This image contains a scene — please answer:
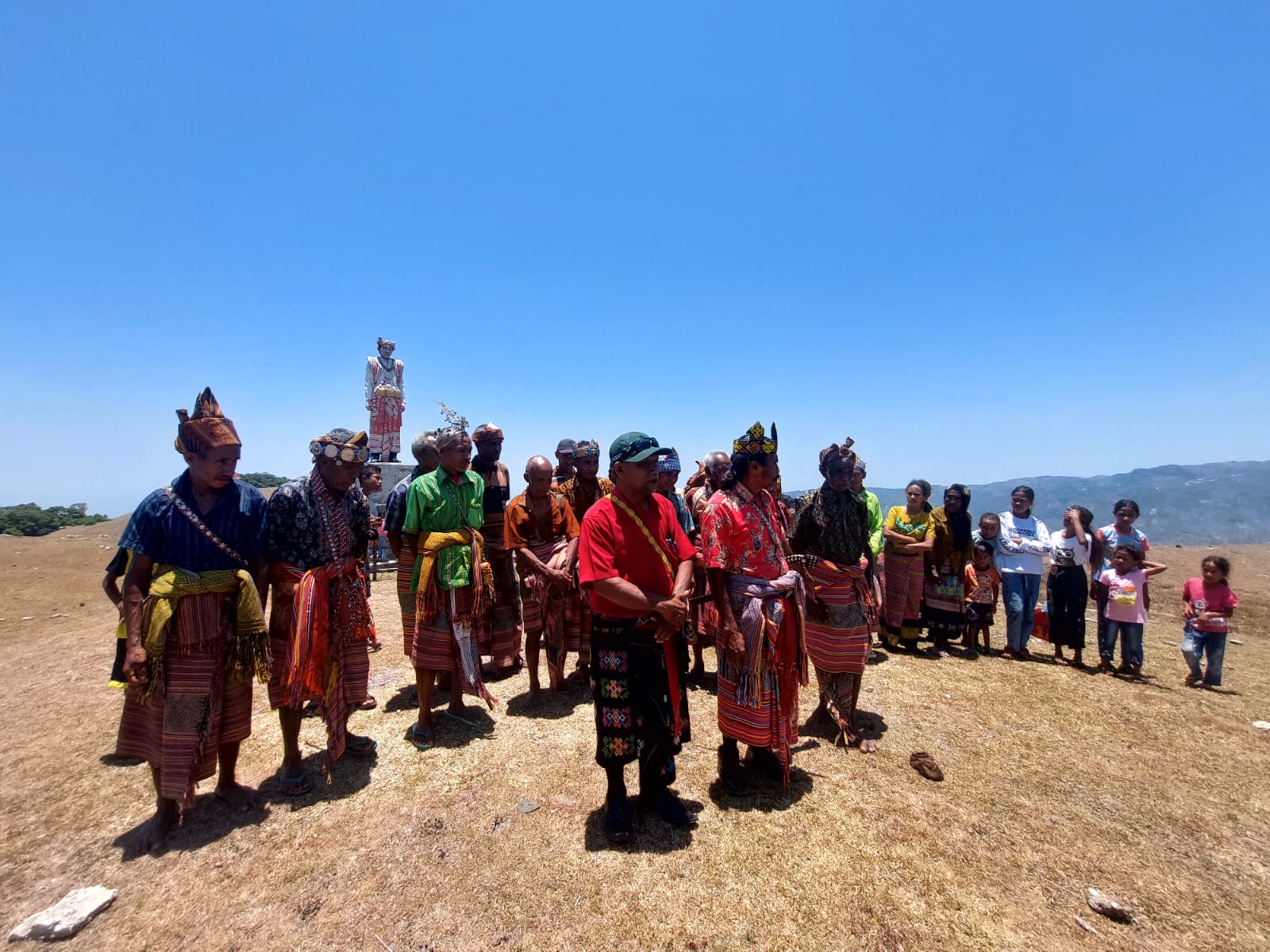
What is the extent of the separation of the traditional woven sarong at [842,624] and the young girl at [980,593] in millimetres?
3847

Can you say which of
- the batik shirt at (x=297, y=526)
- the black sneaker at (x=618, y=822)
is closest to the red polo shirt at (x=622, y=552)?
the black sneaker at (x=618, y=822)

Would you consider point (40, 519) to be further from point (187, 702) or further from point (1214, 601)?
point (1214, 601)

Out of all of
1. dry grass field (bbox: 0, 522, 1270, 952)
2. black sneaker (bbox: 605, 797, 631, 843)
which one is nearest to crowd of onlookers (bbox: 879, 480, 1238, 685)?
dry grass field (bbox: 0, 522, 1270, 952)

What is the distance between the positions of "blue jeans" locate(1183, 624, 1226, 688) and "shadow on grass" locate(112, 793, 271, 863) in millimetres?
8883

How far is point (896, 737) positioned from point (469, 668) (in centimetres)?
346

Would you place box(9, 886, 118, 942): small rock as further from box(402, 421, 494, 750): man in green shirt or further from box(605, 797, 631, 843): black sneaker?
box(605, 797, 631, 843): black sneaker

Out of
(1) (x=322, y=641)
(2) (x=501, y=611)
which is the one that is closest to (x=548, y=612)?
(2) (x=501, y=611)

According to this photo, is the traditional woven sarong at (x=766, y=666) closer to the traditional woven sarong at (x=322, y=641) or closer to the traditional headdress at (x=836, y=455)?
the traditional headdress at (x=836, y=455)

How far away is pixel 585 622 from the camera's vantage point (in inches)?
206

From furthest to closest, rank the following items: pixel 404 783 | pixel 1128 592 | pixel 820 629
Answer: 1. pixel 1128 592
2. pixel 820 629
3. pixel 404 783

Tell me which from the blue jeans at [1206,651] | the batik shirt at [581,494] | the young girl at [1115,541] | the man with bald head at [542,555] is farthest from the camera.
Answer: the young girl at [1115,541]

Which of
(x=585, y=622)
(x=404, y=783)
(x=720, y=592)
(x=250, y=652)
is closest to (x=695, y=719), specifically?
(x=585, y=622)

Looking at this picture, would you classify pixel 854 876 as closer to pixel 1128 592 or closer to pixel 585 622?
pixel 585 622

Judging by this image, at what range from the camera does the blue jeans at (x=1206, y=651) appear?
5.78 metres
